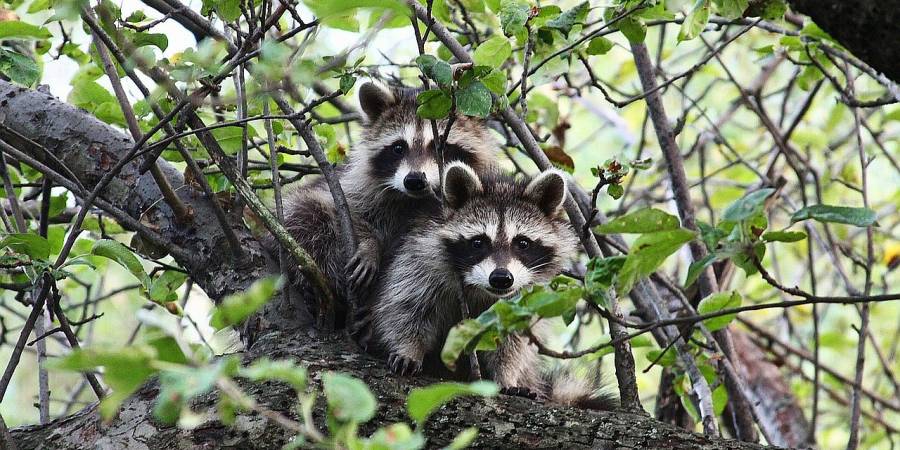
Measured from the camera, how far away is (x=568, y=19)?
226 cm

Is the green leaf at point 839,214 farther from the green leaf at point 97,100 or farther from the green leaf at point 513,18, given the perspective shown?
the green leaf at point 97,100

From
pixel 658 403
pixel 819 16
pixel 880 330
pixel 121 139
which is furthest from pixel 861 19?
pixel 880 330

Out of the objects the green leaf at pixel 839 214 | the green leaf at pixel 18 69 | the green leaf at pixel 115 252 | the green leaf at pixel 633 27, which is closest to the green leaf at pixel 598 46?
the green leaf at pixel 633 27

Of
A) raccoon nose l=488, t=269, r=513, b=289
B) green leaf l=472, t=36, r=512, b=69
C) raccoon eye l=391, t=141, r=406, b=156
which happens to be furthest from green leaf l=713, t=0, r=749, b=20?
raccoon eye l=391, t=141, r=406, b=156

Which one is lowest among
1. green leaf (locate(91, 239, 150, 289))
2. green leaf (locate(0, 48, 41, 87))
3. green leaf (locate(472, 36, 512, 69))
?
green leaf (locate(91, 239, 150, 289))

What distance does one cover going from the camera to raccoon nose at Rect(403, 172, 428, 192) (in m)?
3.16

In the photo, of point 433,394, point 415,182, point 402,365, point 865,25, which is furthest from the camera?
point 415,182

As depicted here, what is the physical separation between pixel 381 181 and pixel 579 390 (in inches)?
43.8

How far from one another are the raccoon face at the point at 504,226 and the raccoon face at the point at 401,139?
38cm

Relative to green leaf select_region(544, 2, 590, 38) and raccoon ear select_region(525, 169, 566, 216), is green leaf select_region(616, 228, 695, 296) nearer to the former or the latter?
green leaf select_region(544, 2, 590, 38)

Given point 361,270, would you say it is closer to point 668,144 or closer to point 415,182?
point 415,182

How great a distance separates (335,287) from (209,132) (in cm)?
68

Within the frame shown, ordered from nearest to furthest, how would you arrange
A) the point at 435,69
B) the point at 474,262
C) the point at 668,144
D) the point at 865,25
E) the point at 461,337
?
the point at 865,25
the point at 461,337
the point at 435,69
the point at 474,262
the point at 668,144

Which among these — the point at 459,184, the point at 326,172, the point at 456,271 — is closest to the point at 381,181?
the point at 459,184
